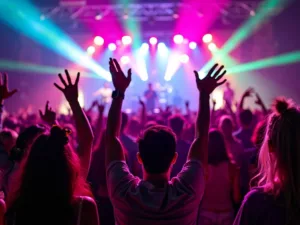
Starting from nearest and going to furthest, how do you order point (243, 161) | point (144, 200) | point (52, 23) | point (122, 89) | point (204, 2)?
point (144, 200) < point (122, 89) < point (243, 161) < point (204, 2) < point (52, 23)

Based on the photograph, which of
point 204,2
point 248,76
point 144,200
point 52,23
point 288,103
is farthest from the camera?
point 248,76

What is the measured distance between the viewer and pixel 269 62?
14586 millimetres

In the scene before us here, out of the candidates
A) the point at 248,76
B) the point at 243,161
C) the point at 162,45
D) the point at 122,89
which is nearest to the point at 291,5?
the point at 248,76

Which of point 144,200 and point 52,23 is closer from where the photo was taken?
point 144,200

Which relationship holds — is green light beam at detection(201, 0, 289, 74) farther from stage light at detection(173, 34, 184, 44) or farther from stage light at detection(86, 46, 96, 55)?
stage light at detection(86, 46, 96, 55)

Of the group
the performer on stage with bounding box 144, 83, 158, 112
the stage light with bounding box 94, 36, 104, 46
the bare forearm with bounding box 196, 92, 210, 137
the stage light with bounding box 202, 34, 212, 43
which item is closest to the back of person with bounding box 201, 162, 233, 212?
the bare forearm with bounding box 196, 92, 210, 137

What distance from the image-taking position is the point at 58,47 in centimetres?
1648

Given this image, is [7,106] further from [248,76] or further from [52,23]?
[248,76]

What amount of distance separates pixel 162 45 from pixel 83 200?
15.2 meters

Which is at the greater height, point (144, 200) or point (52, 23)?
point (52, 23)

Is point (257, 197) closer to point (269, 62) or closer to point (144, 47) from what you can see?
point (269, 62)

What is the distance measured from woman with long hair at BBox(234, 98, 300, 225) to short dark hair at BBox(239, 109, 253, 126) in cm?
280

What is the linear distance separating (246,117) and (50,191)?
3.37 meters

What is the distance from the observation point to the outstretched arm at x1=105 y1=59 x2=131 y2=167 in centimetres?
201
